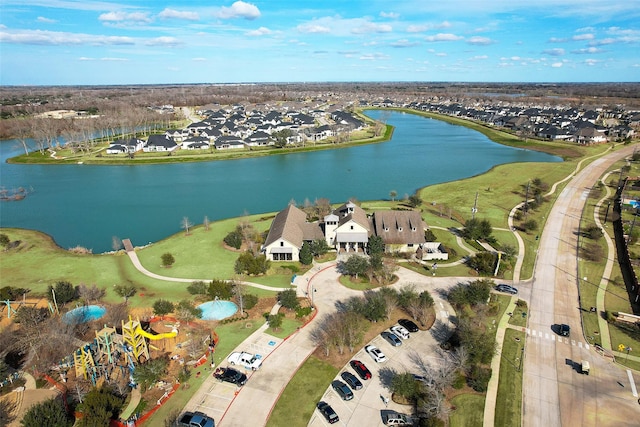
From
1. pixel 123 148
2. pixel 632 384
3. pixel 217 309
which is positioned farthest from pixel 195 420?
pixel 123 148

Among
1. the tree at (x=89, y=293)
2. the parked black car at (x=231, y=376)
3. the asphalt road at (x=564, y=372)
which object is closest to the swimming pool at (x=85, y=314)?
the tree at (x=89, y=293)

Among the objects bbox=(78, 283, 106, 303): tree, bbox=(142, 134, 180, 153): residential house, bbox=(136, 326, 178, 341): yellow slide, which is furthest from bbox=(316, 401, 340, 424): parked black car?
bbox=(142, 134, 180, 153): residential house

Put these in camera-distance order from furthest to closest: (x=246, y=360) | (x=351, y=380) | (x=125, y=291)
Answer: (x=125, y=291)
(x=246, y=360)
(x=351, y=380)

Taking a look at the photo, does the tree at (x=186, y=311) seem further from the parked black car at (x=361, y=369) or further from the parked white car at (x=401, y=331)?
the parked white car at (x=401, y=331)

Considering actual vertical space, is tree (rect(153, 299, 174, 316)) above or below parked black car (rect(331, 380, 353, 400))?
above

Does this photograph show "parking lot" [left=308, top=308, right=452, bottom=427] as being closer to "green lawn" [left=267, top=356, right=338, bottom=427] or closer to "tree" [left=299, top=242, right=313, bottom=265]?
"green lawn" [left=267, top=356, right=338, bottom=427]

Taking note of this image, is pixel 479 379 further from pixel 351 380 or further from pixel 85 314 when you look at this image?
pixel 85 314
